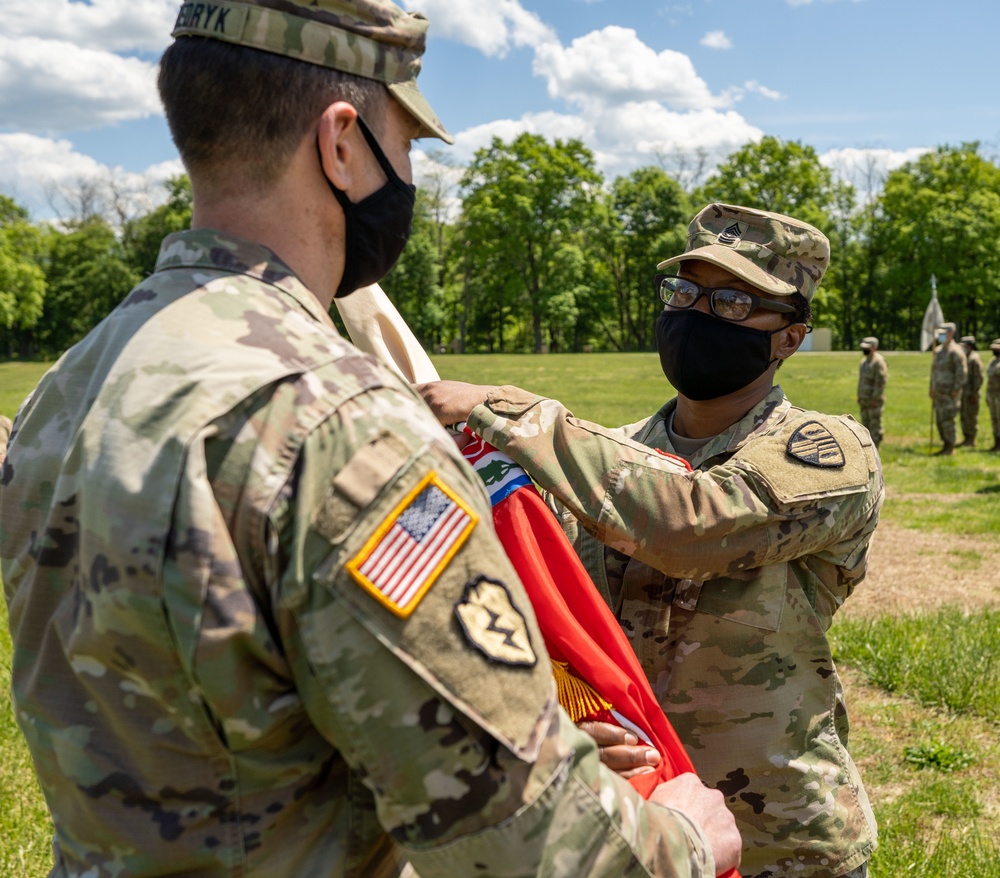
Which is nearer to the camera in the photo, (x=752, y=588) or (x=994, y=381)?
(x=752, y=588)

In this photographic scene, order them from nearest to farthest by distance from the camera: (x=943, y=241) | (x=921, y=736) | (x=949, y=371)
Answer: (x=921, y=736)
(x=949, y=371)
(x=943, y=241)

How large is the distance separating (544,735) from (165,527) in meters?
0.54

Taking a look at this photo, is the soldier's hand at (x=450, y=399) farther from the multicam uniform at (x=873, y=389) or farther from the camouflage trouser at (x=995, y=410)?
the camouflage trouser at (x=995, y=410)

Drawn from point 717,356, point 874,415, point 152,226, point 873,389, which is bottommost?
point 874,415

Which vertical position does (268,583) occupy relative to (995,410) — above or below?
above

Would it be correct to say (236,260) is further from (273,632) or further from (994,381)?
(994,381)

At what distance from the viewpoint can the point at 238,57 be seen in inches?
54.7

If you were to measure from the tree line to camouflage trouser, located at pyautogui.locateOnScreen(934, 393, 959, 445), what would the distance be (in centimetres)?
3947

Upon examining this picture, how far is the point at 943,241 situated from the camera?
55.1 metres

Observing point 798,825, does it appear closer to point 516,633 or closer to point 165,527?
point 516,633

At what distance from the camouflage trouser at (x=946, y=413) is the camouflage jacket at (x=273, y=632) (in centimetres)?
1829

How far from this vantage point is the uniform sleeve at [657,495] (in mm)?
2207

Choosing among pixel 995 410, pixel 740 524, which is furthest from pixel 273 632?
pixel 995 410

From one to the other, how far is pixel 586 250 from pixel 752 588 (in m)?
66.7
